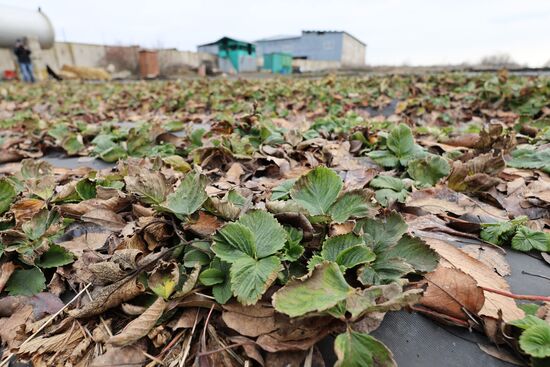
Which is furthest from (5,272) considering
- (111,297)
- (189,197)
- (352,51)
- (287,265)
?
(352,51)

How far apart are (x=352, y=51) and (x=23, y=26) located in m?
28.1

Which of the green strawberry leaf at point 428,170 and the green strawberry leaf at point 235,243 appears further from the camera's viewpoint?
the green strawberry leaf at point 428,170

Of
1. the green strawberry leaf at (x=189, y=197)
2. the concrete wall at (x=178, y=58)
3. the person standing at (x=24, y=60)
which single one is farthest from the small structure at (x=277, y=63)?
the green strawberry leaf at (x=189, y=197)

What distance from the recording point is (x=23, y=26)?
13930 mm

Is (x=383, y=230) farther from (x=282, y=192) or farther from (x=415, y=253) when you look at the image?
(x=282, y=192)

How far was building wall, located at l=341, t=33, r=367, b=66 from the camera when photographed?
32.0m

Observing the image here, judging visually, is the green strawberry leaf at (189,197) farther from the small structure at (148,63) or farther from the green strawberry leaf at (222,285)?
the small structure at (148,63)

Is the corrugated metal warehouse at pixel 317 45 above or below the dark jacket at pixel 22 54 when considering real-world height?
above

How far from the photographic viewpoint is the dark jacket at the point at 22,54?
10898 millimetres

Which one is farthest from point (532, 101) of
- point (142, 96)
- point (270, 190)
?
point (142, 96)

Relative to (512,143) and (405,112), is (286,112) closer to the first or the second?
(405,112)

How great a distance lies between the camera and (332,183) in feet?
3.04

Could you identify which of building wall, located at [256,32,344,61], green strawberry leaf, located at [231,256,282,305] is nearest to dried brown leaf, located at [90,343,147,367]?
green strawberry leaf, located at [231,256,282,305]

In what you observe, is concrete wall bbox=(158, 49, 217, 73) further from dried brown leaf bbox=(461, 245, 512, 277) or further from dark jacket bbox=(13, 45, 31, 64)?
dried brown leaf bbox=(461, 245, 512, 277)
